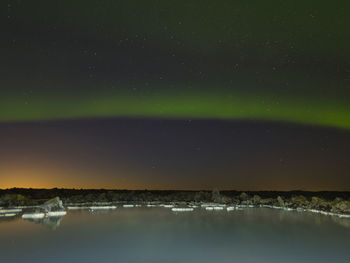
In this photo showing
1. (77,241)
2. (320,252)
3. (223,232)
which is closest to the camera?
(320,252)

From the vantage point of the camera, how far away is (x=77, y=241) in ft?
41.0

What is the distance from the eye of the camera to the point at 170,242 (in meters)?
12.5

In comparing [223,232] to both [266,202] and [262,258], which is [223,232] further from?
[266,202]

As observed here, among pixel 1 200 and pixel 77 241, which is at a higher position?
pixel 1 200

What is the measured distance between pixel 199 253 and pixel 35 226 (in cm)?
868

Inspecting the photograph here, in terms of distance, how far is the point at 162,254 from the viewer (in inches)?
409

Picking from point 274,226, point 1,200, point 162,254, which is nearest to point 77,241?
Answer: point 162,254

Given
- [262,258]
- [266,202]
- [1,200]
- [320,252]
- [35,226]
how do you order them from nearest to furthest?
[262,258], [320,252], [35,226], [1,200], [266,202]

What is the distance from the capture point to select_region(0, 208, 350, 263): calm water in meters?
Answer: 10.1

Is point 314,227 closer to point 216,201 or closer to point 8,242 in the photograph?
point 8,242

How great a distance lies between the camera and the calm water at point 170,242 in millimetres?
10055

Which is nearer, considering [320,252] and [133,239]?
[320,252]

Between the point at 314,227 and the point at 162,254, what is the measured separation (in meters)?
9.76

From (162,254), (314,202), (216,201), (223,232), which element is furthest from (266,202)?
(162,254)
